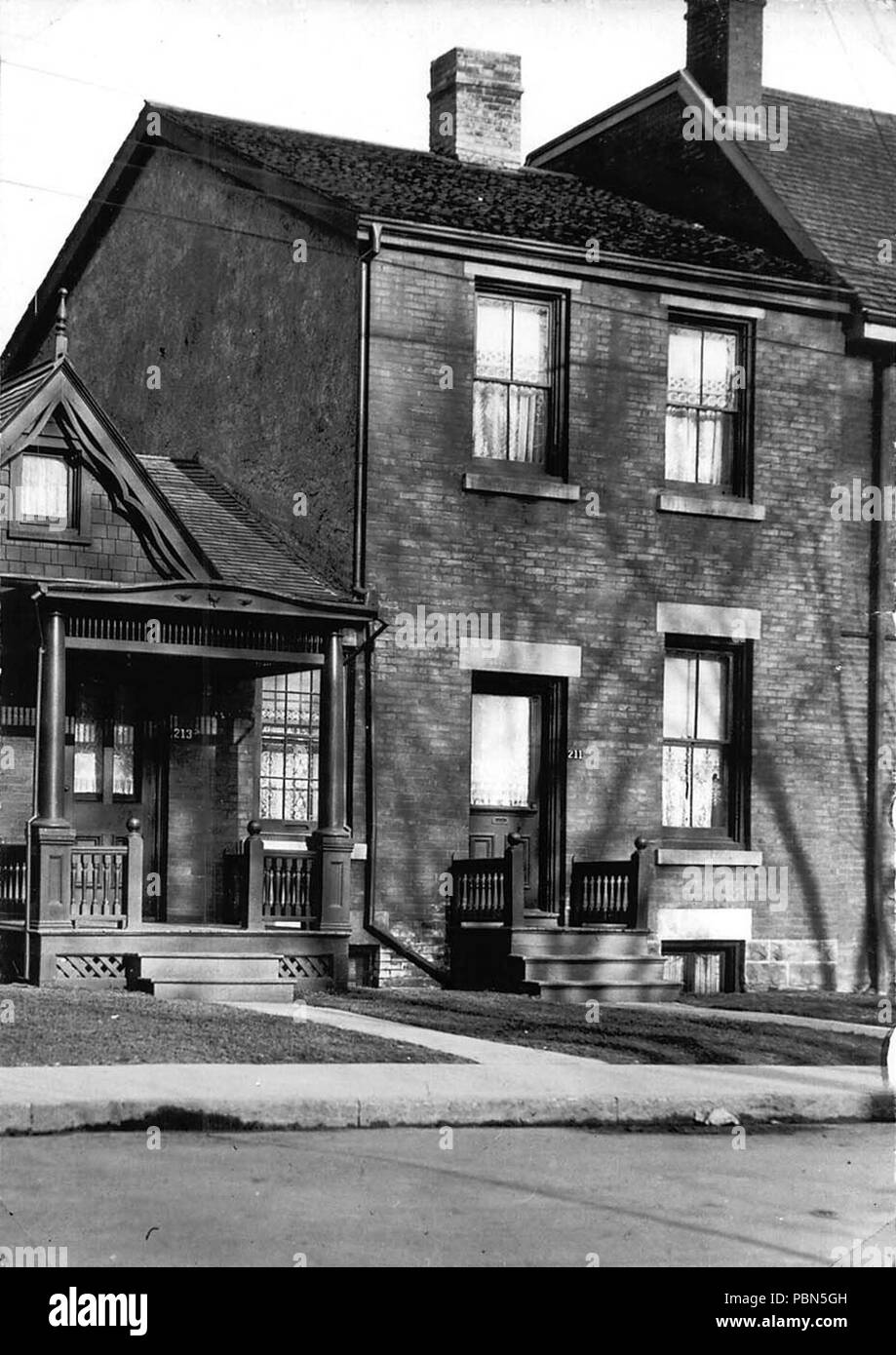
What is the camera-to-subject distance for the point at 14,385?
1819 centimetres

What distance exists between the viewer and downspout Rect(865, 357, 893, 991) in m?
20.1

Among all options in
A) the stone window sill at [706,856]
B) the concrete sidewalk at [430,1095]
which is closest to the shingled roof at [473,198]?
the stone window sill at [706,856]

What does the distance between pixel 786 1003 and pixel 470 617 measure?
4.56 metres

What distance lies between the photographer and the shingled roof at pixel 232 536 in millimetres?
17766

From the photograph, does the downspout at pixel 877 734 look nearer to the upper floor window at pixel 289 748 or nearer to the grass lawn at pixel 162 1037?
the upper floor window at pixel 289 748

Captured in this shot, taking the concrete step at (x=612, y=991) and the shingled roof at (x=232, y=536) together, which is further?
the shingled roof at (x=232, y=536)

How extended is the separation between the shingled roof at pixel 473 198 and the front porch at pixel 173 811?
422cm

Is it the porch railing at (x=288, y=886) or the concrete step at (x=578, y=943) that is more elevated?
the porch railing at (x=288, y=886)

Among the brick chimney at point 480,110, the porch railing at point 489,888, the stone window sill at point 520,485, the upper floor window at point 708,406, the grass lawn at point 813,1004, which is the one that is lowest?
the grass lawn at point 813,1004

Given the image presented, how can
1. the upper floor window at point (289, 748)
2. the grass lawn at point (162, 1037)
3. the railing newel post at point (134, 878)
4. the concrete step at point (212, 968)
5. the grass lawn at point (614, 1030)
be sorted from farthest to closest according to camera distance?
the upper floor window at point (289, 748)
the railing newel post at point (134, 878)
the concrete step at point (212, 968)
the grass lawn at point (614, 1030)
the grass lawn at point (162, 1037)

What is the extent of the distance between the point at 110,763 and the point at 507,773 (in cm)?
371

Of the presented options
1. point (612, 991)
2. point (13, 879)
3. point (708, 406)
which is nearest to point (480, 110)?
point (708, 406)
